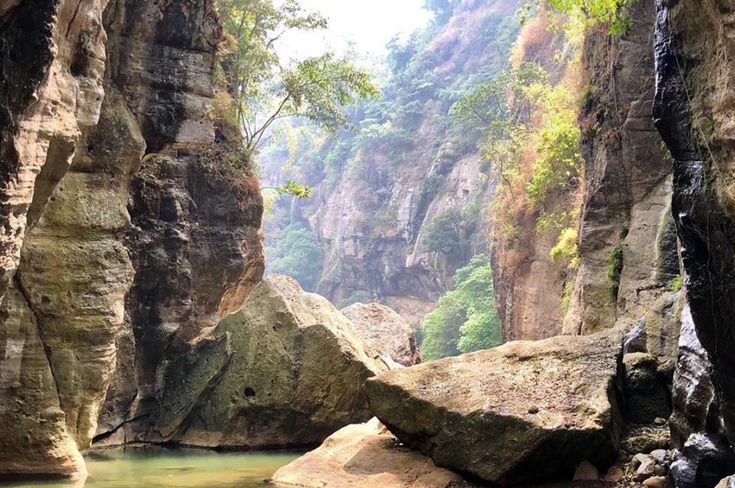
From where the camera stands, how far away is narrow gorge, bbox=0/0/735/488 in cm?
639

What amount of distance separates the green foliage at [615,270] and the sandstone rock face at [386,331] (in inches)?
276

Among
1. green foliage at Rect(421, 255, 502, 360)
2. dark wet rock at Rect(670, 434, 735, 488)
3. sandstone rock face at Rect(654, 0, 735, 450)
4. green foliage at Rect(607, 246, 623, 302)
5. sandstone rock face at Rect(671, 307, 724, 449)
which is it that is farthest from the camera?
green foliage at Rect(421, 255, 502, 360)

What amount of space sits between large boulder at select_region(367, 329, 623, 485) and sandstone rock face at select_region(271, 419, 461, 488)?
22 centimetres

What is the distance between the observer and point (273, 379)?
14.7m

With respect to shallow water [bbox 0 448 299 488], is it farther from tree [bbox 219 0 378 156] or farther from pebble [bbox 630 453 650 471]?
tree [bbox 219 0 378 156]

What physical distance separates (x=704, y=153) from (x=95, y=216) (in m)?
9.74

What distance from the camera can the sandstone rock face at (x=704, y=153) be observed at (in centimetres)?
490

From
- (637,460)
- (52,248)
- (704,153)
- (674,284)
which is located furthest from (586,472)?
(52,248)

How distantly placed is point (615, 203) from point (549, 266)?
26.0 ft

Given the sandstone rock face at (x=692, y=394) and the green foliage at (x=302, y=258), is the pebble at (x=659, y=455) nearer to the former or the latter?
the sandstone rock face at (x=692, y=394)

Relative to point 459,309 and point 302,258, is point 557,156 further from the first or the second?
point 302,258

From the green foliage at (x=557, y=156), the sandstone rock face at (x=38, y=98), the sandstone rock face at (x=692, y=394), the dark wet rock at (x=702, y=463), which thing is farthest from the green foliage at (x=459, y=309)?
the dark wet rock at (x=702, y=463)

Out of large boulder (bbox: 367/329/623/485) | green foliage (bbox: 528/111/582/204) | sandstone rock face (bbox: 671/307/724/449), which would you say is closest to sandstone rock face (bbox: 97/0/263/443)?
large boulder (bbox: 367/329/623/485)

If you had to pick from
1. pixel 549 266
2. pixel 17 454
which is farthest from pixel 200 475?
pixel 549 266
